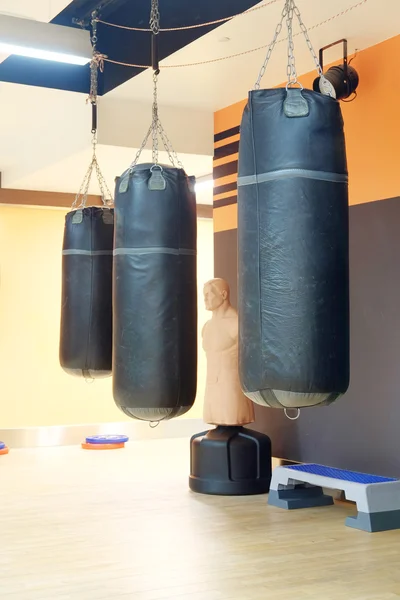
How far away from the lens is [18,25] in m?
5.05

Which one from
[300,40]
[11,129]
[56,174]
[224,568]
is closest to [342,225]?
[224,568]

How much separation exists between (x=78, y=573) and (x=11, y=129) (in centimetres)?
465

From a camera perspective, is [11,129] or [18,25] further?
[11,129]

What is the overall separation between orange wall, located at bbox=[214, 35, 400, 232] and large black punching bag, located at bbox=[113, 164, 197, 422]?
2.30m

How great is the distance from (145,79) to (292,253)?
3.76 m

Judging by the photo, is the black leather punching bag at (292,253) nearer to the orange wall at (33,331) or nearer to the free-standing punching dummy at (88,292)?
the free-standing punching dummy at (88,292)

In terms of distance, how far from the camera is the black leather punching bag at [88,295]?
491cm

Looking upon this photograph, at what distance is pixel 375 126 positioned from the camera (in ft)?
18.8

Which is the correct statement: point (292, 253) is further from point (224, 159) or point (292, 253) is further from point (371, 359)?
point (224, 159)

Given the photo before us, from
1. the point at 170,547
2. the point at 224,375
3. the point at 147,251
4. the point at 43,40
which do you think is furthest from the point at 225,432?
the point at 43,40

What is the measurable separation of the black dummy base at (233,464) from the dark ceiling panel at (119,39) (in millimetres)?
2689

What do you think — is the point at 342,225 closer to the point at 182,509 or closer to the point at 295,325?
the point at 295,325

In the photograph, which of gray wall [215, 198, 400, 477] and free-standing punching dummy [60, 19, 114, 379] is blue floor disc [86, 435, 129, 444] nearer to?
gray wall [215, 198, 400, 477]

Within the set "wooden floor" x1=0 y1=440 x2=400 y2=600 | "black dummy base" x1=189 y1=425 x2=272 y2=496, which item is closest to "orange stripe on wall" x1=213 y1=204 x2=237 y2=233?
"black dummy base" x1=189 y1=425 x2=272 y2=496
